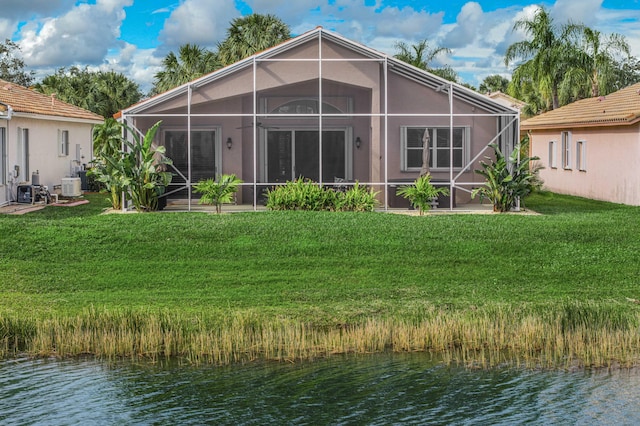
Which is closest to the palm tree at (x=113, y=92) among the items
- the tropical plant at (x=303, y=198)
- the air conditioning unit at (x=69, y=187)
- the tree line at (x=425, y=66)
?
the tree line at (x=425, y=66)

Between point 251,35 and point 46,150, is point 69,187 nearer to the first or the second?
point 46,150

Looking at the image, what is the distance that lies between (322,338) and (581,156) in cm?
2201

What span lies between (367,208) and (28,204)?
9.34m

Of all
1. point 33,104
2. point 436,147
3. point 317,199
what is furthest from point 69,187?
point 436,147

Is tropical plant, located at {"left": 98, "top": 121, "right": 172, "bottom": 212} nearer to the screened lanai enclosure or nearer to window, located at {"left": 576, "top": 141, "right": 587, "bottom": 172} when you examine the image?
the screened lanai enclosure

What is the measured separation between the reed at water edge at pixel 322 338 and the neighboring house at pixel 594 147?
598 inches

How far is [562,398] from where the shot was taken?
383 inches

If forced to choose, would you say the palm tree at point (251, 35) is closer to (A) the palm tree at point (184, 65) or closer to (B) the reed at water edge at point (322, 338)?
(A) the palm tree at point (184, 65)

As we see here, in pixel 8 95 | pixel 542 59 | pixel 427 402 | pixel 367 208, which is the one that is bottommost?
pixel 427 402

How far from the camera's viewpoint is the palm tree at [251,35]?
4538 centimetres

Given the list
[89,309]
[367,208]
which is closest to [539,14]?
[367,208]

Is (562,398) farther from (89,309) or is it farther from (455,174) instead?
(455,174)

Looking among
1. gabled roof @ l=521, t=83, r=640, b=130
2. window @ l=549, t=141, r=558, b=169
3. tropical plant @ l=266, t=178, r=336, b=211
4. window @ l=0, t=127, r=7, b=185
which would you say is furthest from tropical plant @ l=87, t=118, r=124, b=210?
window @ l=549, t=141, r=558, b=169

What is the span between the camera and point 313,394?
985 cm
